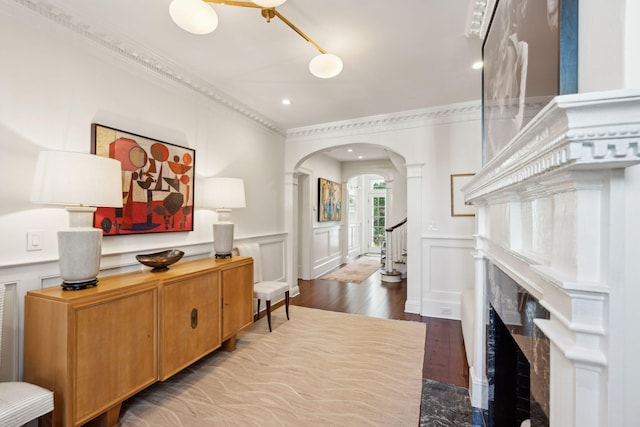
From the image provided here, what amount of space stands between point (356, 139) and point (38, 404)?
153 inches

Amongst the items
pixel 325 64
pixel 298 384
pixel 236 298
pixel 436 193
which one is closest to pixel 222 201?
pixel 236 298

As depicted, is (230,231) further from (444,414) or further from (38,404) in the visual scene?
(444,414)

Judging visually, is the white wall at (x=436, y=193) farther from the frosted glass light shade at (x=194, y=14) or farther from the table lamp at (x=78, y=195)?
the table lamp at (x=78, y=195)

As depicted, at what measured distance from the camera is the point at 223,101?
3.24 meters

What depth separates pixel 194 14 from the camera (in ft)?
4.93

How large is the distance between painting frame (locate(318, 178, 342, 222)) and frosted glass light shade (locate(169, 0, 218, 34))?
4586 millimetres

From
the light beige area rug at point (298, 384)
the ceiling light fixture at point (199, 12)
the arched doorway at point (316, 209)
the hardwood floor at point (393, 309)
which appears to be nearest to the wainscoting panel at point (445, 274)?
the hardwood floor at point (393, 309)

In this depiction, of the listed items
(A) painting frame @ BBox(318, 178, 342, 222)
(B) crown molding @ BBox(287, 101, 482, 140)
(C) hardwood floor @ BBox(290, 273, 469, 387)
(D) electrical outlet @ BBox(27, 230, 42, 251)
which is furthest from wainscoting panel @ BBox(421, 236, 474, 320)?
(D) electrical outlet @ BBox(27, 230, 42, 251)

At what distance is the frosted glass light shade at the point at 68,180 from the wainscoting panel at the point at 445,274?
3477mm

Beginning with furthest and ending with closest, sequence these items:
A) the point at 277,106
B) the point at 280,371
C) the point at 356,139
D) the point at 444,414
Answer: the point at 356,139
the point at 277,106
the point at 280,371
the point at 444,414

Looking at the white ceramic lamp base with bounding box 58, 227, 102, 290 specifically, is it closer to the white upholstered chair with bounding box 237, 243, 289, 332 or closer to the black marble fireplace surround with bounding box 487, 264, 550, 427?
the white upholstered chair with bounding box 237, 243, 289, 332

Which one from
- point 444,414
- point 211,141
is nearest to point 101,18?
point 211,141

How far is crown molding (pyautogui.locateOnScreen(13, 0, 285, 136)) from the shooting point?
72.1 inches

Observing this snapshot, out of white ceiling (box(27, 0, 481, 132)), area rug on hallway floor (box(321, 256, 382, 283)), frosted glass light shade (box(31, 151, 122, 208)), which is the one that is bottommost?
area rug on hallway floor (box(321, 256, 382, 283))
